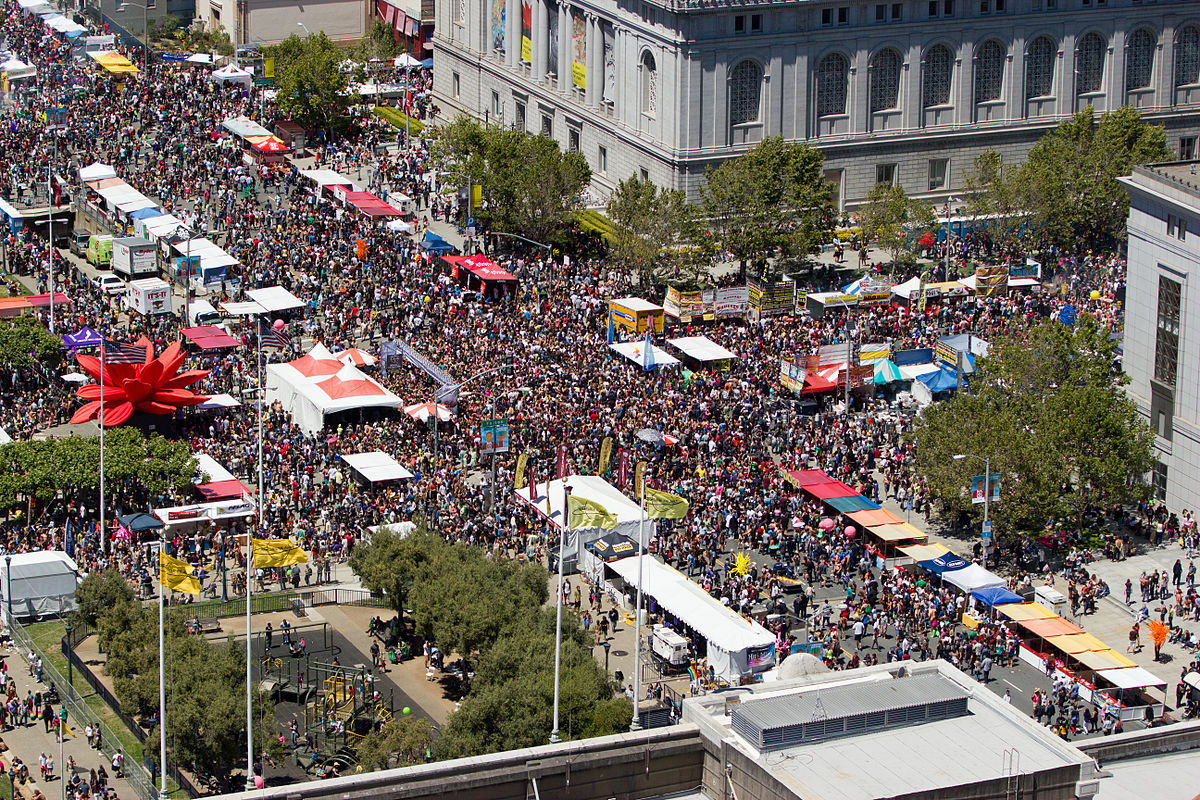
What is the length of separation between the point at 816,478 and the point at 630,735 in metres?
39.9

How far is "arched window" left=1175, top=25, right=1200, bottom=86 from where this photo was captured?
360 feet

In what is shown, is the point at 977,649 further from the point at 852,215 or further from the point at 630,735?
the point at 852,215

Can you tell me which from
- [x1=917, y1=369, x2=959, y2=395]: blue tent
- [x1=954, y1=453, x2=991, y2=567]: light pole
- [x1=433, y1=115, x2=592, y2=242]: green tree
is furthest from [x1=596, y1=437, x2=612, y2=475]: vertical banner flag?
Result: [x1=433, y1=115, x2=592, y2=242]: green tree

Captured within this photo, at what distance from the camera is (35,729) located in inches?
2207

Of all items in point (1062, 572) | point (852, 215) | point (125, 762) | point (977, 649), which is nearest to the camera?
point (125, 762)

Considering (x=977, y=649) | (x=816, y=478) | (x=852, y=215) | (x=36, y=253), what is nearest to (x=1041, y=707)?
(x=977, y=649)

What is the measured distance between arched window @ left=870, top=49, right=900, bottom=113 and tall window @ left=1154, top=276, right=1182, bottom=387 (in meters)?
35.0

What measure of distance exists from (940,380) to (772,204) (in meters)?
17.0

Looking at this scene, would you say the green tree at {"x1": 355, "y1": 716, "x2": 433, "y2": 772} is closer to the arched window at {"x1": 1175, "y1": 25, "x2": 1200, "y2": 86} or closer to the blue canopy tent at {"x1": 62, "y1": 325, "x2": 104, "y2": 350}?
the blue canopy tent at {"x1": 62, "y1": 325, "x2": 104, "y2": 350}

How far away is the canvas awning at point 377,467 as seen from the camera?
235ft

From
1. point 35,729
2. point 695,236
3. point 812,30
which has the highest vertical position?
point 812,30

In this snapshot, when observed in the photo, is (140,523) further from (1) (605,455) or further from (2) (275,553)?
(1) (605,455)

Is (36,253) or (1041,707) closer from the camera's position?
(1041,707)

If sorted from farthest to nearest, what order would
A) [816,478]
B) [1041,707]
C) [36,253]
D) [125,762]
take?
1. [36,253]
2. [816,478]
3. [1041,707]
4. [125,762]
